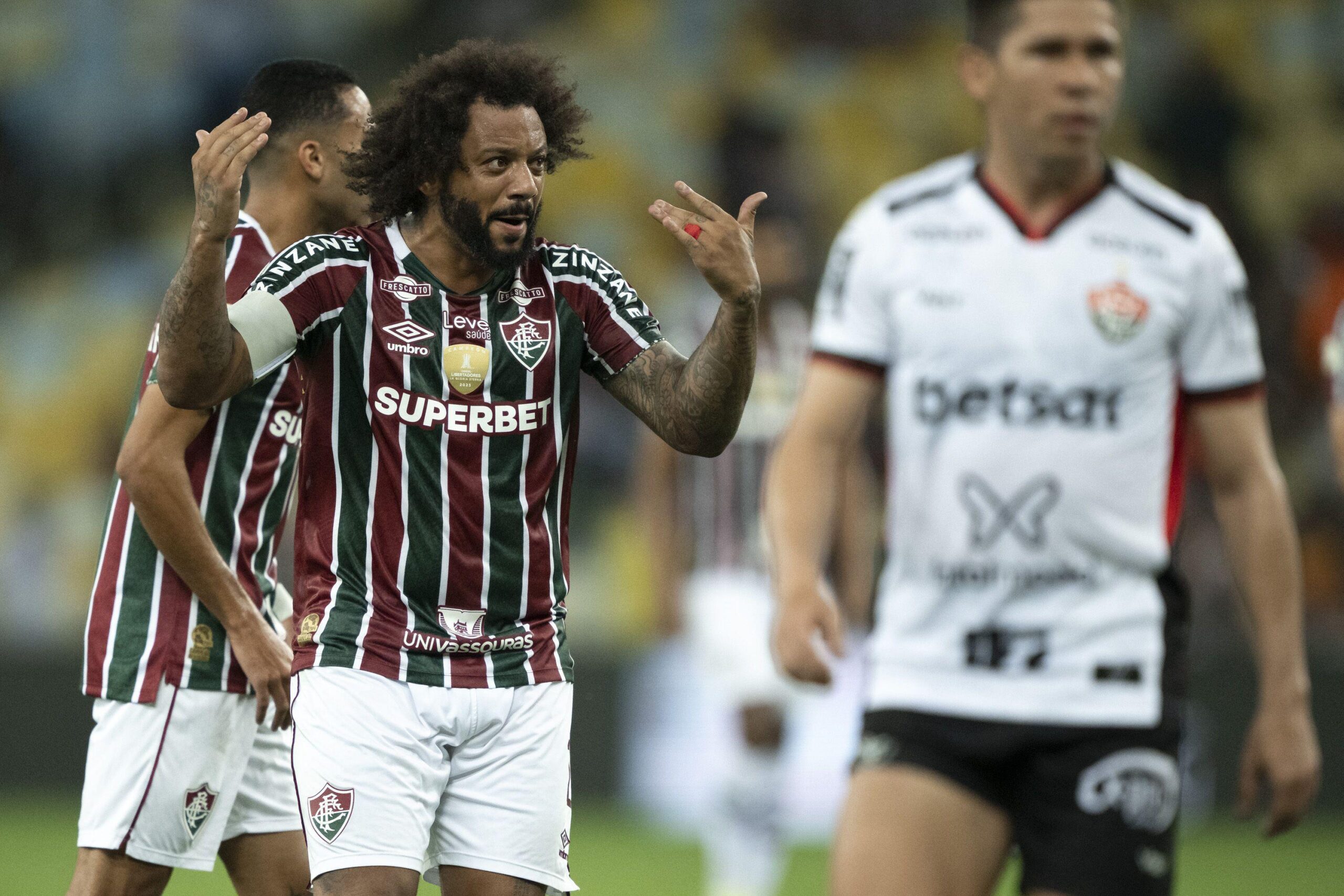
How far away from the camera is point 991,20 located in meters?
3.88

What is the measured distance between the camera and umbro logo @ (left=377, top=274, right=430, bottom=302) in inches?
149

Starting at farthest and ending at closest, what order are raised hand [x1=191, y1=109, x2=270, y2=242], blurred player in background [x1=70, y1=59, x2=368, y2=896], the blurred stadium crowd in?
the blurred stadium crowd < blurred player in background [x1=70, y1=59, x2=368, y2=896] < raised hand [x1=191, y1=109, x2=270, y2=242]

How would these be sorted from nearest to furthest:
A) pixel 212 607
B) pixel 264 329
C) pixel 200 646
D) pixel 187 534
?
pixel 264 329 < pixel 187 534 < pixel 212 607 < pixel 200 646

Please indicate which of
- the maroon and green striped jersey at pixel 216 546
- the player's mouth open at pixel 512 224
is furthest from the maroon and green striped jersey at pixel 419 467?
the maroon and green striped jersey at pixel 216 546

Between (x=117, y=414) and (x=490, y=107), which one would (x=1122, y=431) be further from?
(x=117, y=414)

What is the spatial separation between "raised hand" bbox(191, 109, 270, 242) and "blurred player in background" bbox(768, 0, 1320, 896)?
4.34 ft

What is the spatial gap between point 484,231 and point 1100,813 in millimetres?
1760

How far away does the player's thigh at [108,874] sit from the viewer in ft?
13.7

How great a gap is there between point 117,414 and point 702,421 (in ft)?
31.6

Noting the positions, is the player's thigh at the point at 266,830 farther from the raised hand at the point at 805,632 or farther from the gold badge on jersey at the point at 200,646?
the raised hand at the point at 805,632

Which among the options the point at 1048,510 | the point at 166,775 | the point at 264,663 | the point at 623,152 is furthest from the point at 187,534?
the point at 623,152

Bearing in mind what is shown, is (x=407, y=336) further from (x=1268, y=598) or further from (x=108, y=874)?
(x=1268, y=598)

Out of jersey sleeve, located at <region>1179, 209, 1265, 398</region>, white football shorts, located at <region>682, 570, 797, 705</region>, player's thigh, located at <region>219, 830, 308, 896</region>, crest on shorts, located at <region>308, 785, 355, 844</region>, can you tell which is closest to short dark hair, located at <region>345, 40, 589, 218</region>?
crest on shorts, located at <region>308, 785, 355, 844</region>

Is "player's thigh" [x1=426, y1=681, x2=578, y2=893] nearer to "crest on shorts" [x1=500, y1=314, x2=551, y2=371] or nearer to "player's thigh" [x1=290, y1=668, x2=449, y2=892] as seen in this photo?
"player's thigh" [x1=290, y1=668, x2=449, y2=892]
